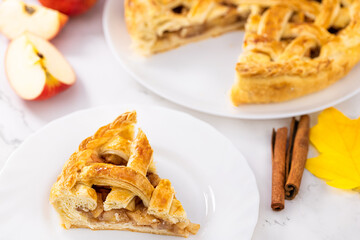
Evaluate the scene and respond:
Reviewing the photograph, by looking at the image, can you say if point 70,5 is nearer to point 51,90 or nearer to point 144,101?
point 51,90

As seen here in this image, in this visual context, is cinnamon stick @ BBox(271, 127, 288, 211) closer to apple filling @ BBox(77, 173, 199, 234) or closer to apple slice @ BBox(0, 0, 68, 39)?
apple filling @ BBox(77, 173, 199, 234)

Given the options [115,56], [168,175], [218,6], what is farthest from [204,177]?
[218,6]

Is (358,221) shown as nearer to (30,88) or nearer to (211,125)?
(211,125)

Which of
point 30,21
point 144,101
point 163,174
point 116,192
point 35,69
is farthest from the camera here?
point 30,21

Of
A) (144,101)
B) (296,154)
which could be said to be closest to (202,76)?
(144,101)

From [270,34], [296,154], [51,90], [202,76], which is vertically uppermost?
[51,90]

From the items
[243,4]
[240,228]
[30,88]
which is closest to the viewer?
[240,228]
